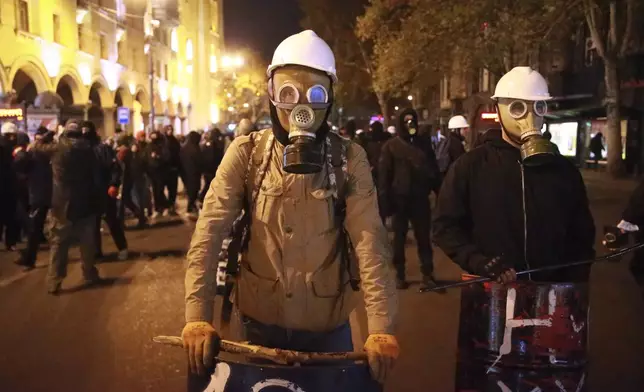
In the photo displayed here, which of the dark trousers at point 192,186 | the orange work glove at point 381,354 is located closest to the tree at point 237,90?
the dark trousers at point 192,186

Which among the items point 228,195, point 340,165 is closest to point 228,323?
point 228,195

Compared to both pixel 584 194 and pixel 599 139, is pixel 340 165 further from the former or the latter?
pixel 599 139

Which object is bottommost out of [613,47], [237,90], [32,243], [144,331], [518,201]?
[144,331]

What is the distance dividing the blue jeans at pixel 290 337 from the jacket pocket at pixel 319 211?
44cm

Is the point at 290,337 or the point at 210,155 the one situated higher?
the point at 210,155

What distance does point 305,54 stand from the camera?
2693 millimetres

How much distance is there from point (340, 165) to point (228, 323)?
89 cm

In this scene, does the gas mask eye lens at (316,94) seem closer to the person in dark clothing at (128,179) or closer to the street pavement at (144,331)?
the street pavement at (144,331)

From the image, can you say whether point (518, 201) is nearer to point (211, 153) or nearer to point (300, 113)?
point (300, 113)

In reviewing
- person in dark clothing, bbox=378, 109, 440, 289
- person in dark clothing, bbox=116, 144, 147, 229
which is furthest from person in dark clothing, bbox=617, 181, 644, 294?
person in dark clothing, bbox=116, 144, 147, 229

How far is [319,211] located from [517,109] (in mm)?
1380

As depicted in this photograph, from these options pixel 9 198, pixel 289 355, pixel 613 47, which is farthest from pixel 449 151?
pixel 613 47

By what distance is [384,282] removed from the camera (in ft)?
8.76

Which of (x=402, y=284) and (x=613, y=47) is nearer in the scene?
(x=402, y=284)
